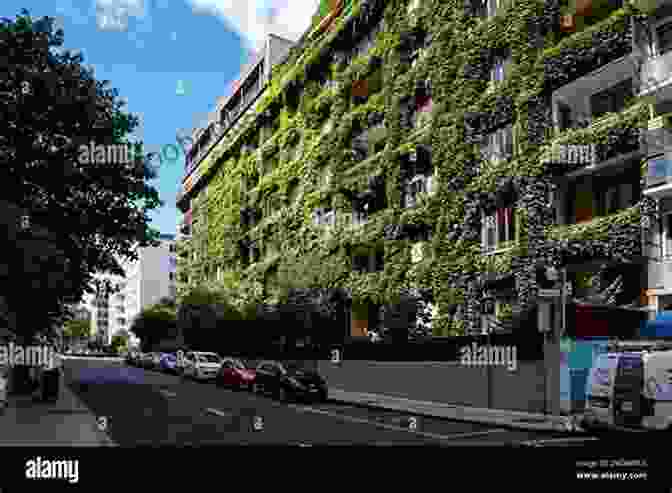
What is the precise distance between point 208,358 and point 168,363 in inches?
289

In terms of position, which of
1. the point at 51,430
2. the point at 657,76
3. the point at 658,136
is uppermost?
the point at 657,76

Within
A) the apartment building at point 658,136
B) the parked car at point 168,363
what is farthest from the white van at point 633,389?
the parked car at point 168,363

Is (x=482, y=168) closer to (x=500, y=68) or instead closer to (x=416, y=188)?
(x=500, y=68)

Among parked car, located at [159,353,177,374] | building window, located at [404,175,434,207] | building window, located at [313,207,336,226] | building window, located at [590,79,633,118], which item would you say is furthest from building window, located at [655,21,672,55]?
parked car, located at [159,353,177,374]

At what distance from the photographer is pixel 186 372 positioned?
117 ft

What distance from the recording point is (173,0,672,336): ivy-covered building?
20.8m

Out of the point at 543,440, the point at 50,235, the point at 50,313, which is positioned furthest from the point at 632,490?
the point at 50,313

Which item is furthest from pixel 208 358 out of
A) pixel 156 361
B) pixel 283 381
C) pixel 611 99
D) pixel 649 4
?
pixel 649 4

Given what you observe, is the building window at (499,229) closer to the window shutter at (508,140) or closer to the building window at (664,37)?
the window shutter at (508,140)

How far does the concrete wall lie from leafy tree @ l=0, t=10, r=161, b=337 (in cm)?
868

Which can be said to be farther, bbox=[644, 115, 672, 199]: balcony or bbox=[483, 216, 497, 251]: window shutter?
bbox=[483, 216, 497, 251]: window shutter

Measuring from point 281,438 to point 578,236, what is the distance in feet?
68.6

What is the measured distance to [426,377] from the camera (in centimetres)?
1998

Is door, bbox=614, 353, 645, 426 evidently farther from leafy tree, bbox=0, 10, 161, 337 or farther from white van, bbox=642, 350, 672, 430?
leafy tree, bbox=0, 10, 161, 337
